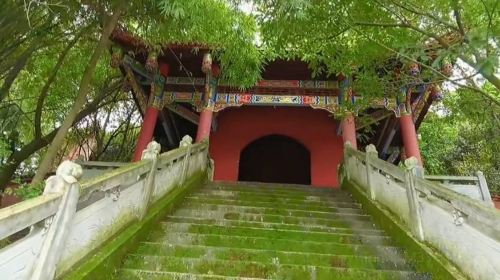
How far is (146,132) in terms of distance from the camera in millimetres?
8328

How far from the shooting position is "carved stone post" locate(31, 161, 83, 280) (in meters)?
2.53

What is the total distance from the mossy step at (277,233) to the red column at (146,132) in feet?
12.6

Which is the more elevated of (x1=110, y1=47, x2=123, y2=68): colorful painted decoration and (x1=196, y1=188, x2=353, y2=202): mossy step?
(x1=110, y1=47, x2=123, y2=68): colorful painted decoration

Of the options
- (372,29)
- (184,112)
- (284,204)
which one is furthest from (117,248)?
(184,112)

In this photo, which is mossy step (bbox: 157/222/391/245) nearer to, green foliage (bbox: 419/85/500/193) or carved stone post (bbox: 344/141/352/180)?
carved stone post (bbox: 344/141/352/180)

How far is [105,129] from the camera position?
459 inches

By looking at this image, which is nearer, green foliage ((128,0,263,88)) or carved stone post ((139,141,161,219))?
carved stone post ((139,141,161,219))

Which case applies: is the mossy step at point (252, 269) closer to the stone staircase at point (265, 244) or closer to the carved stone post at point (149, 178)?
the stone staircase at point (265, 244)

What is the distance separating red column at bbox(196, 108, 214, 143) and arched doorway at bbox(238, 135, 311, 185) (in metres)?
3.47

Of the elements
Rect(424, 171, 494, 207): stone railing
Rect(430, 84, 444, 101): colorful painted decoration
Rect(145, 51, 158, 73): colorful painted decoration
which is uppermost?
Rect(145, 51, 158, 73): colorful painted decoration

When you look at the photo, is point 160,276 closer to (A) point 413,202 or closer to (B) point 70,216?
(B) point 70,216

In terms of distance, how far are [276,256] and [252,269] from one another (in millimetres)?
404

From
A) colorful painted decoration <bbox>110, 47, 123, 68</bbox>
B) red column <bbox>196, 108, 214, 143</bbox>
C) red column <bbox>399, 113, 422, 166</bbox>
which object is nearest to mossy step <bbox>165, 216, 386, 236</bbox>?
red column <bbox>196, 108, 214, 143</bbox>

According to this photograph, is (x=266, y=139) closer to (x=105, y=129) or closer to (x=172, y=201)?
(x=105, y=129)
